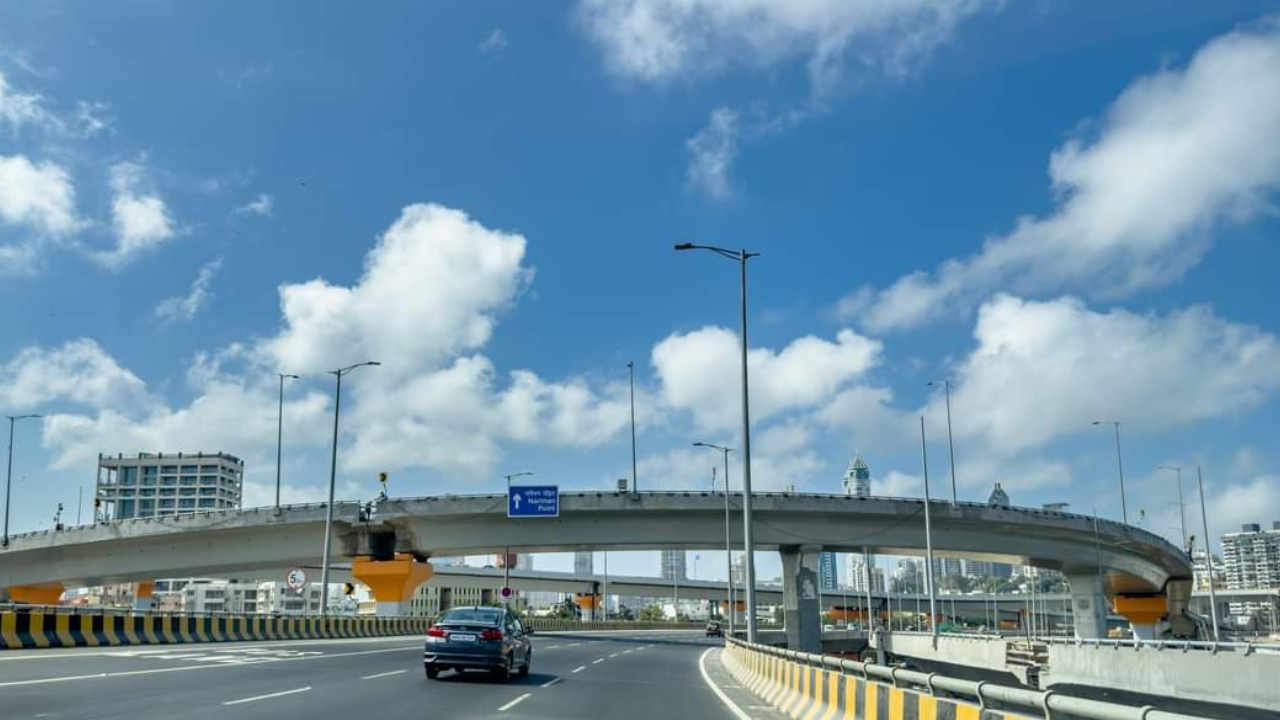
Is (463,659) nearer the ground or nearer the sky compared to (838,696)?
nearer the ground

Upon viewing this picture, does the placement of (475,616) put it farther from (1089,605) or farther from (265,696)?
(1089,605)

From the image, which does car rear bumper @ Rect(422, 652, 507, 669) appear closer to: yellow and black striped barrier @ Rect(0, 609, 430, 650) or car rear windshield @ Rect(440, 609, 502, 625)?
car rear windshield @ Rect(440, 609, 502, 625)

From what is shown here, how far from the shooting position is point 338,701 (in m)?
15.7

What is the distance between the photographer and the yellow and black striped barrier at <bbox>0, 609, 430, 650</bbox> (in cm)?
2550

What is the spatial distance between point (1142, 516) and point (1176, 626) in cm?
2263

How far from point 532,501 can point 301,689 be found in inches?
1574

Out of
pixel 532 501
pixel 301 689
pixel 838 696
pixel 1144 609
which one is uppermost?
pixel 532 501

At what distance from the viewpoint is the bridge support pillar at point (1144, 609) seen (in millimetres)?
93250

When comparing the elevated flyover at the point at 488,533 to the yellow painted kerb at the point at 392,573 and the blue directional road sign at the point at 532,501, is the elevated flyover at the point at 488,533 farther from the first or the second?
the blue directional road sign at the point at 532,501

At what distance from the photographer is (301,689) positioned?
57.2 ft

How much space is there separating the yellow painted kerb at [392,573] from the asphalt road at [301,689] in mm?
32160

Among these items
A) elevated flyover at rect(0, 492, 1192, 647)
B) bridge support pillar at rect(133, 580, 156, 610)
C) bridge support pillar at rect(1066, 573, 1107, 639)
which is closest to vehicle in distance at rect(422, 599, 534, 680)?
elevated flyover at rect(0, 492, 1192, 647)

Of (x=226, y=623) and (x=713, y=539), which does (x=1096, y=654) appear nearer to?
(x=713, y=539)

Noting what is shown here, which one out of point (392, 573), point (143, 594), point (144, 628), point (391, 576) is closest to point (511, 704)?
point (144, 628)
